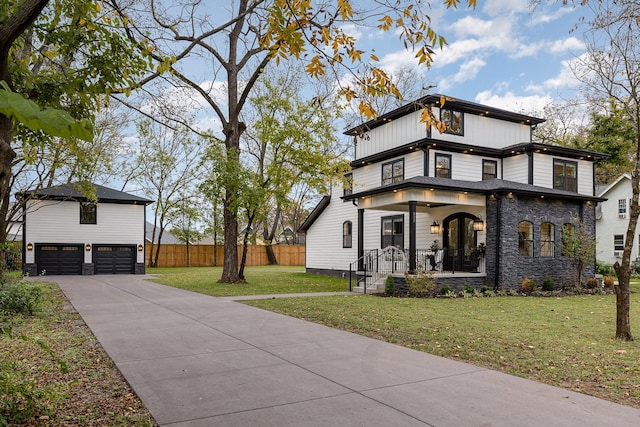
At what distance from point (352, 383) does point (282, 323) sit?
172 inches

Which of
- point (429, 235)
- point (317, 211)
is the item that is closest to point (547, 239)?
point (429, 235)

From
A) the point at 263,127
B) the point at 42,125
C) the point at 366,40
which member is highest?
the point at 263,127

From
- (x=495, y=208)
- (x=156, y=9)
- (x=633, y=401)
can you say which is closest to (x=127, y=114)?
(x=156, y=9)

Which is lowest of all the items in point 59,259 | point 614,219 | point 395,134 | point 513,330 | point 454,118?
point 513,330

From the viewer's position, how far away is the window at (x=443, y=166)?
19688mm

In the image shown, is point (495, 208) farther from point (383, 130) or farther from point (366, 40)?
point (366, 40)

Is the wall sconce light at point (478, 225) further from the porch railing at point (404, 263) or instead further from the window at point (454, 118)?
the window at point (454, 118)

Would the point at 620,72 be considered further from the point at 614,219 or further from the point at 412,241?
the point at 614,219

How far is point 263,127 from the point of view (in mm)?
20141

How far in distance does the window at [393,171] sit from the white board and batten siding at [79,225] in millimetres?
16517

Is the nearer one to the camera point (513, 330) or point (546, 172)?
point (513, 330)

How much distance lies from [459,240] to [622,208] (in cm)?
1850

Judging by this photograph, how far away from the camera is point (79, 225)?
28.2 m

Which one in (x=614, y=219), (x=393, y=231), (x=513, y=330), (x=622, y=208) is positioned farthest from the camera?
(x=614, y=219)
